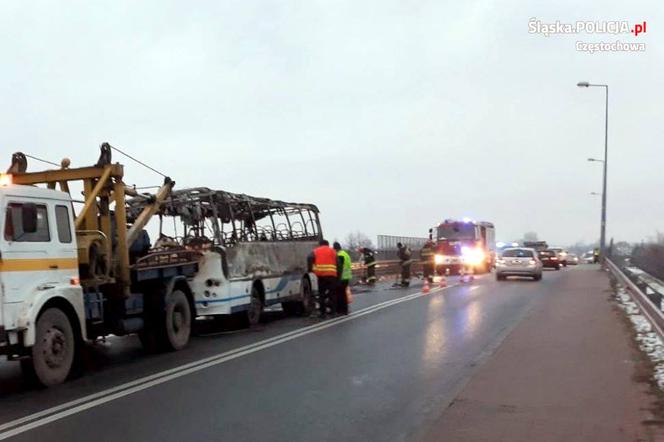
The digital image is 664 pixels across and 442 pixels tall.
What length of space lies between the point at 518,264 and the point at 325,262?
15.7m

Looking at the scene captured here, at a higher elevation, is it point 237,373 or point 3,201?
point 3,201

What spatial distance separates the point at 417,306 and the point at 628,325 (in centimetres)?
562

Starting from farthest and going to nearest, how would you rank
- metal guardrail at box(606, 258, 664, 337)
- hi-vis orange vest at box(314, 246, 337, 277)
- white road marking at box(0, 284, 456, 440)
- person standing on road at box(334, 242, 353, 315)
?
1. person standing on road at box(334, 242, 353, 315)
2. hi-vis orange vest at box(314, 246, 337, 277)
3. metal guardrail at box(606, 258, 664, 337)
4. white road marking at box(0, 284, 456, 440)

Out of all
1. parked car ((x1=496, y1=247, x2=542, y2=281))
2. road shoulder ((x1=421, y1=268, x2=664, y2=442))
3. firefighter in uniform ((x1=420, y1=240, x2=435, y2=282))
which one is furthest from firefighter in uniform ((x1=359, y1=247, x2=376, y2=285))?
road shoulder ((x1=421, y1=268, x2=664, y2=442))

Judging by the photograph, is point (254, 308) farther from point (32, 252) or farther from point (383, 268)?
point (383, 268)

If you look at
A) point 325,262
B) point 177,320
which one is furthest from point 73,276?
point 325,262

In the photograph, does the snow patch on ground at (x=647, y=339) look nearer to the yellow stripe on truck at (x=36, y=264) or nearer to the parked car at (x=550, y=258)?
the yellow stripe on truck at (x=36, y=264)

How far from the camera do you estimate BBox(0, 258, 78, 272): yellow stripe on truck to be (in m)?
8.17

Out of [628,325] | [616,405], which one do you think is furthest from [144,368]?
[628,325]

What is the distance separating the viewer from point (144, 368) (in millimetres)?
9844

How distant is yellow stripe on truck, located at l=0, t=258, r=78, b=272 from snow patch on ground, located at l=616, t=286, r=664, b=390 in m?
7.33

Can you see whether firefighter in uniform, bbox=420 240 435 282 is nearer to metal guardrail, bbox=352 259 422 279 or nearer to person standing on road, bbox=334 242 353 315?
metal guardrail, bbox=352 259 422 279

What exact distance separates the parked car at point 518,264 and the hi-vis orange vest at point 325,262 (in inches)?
605

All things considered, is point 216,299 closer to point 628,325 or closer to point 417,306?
point 417,306
